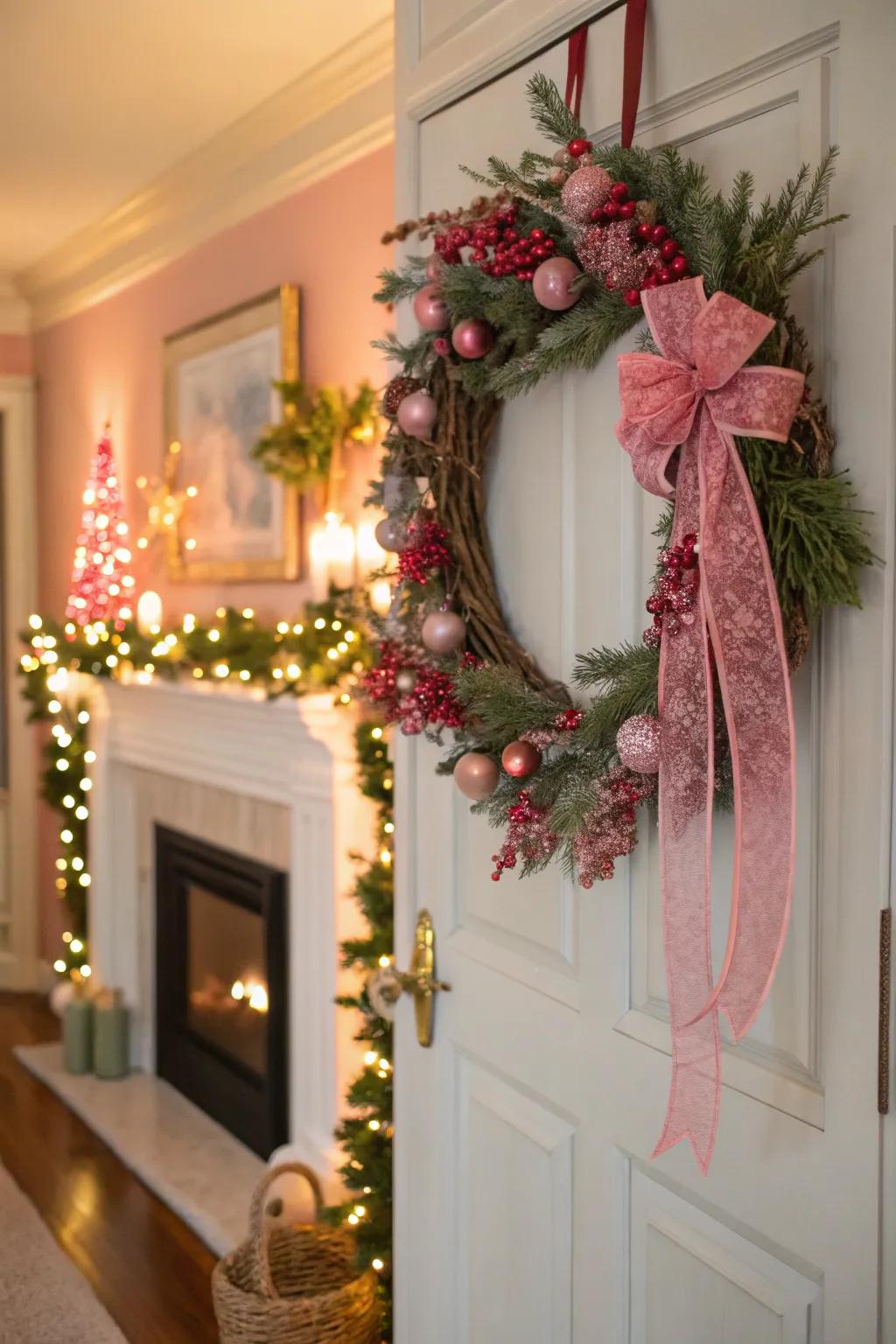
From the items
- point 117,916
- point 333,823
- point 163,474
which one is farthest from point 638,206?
point 117,916

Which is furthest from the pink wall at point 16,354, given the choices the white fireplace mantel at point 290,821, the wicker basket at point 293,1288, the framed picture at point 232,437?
the wicker basket at point 293,1288

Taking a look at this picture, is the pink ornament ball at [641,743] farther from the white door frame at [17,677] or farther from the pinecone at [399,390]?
the white door frame at [17,677]

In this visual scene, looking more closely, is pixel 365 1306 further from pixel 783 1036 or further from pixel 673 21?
pixel 673 21

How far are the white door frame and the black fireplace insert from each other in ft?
4.72

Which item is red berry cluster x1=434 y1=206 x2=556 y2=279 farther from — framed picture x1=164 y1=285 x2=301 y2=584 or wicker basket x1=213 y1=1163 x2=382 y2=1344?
framed picture x1=164 y1=285 x2=301 y2=584

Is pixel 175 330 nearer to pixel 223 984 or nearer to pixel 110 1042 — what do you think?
pixel 223 984

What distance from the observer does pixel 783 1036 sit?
1227 millimetres

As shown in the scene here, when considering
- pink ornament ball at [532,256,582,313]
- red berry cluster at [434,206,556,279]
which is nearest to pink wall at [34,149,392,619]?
red berry cluster at [434,206,556,279]

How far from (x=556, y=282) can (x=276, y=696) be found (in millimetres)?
1911

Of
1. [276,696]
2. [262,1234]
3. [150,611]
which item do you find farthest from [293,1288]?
[150,611]

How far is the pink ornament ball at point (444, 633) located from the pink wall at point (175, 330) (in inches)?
62.6

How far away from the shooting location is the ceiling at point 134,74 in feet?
9.11

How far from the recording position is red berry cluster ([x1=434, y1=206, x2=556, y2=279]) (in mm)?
1352

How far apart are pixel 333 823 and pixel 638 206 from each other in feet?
6.62
